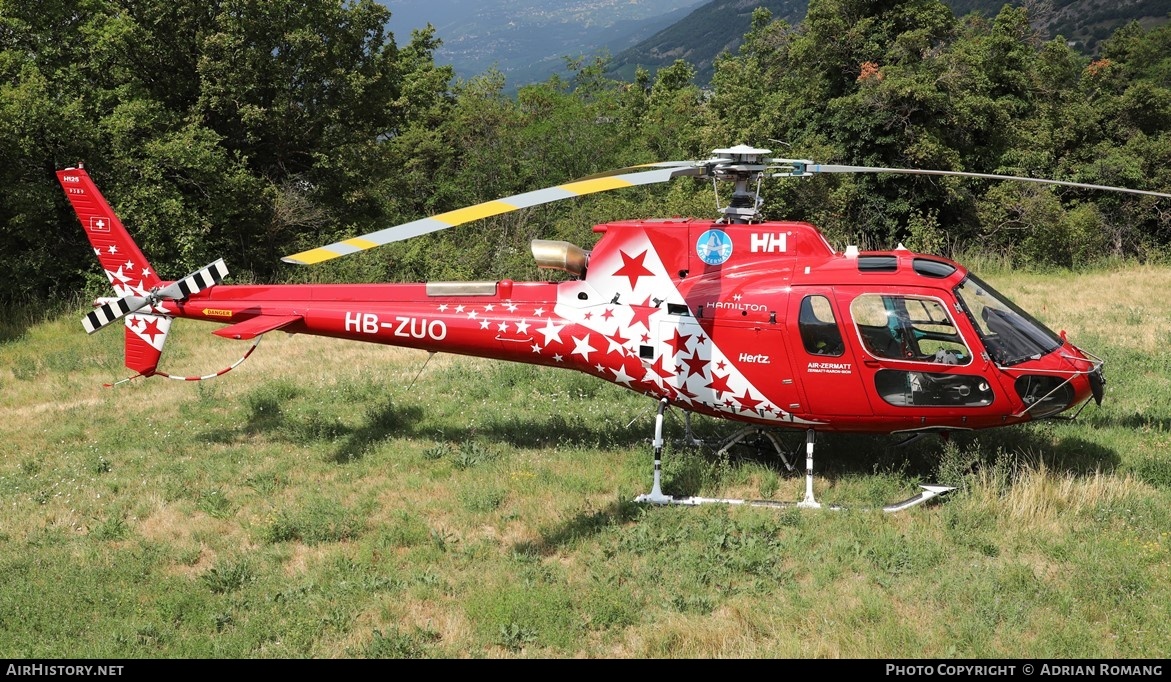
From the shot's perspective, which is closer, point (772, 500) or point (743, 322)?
point (743, 322)

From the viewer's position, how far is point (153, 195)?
68.8ft

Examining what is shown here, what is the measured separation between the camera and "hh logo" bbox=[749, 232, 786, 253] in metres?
8.44

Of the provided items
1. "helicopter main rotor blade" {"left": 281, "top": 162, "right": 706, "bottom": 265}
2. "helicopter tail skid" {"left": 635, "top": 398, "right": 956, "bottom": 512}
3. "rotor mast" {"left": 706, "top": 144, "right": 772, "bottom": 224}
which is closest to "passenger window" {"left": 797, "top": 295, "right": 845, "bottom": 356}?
"helicopter tail skid" {"left": 635, "top": 398, "right": 956, "bottom": 512}

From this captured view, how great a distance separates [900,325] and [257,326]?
6973 mm

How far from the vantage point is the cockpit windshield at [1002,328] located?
25.5 feet

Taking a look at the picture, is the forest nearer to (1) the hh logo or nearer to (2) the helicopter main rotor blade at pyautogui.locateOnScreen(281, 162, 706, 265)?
(1) the hh logo

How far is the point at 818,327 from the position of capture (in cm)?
800

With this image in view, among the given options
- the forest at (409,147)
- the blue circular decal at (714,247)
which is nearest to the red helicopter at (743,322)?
the blue circular decal at (714,247)

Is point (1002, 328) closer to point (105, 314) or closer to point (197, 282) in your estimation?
point (197, 282)

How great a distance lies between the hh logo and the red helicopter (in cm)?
1

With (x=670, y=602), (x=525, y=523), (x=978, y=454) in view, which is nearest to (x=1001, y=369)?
(x=978, y=454)

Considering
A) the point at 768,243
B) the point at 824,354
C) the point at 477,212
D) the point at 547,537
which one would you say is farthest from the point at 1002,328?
the point at 477,212

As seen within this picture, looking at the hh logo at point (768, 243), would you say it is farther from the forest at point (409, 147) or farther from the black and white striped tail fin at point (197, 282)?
the forest at point (409, 147)

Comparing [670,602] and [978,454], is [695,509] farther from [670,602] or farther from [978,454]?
[978,454]
